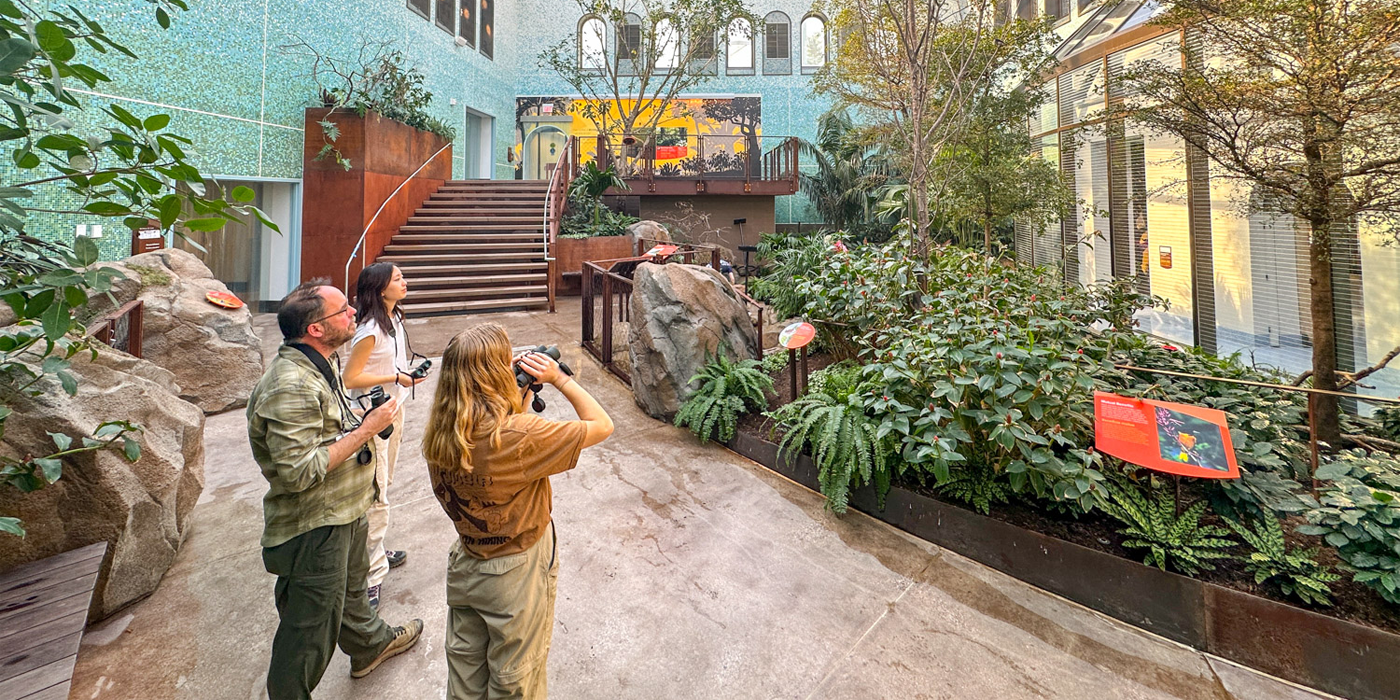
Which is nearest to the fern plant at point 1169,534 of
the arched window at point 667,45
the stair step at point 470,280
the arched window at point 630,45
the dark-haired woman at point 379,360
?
the dark-haired woman at point 379,360

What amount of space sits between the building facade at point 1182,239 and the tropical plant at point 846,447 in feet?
10.1

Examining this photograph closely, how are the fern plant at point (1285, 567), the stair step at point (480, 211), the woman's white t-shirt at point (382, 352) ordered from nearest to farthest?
the fern plant at point (1285, 567)
the woman's white t-shirt at point (382, 352)
the stair step at point (480, 211)

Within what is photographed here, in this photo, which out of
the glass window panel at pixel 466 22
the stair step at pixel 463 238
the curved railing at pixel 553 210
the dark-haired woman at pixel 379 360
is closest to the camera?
the dark-haired woman at pixel 379 360

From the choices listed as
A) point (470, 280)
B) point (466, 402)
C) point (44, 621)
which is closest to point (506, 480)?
point (466, 402)

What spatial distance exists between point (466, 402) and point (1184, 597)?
130 inches

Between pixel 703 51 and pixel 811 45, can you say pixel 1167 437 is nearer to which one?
pixel 703 51

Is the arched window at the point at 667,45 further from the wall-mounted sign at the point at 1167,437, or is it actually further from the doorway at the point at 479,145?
the wall-mounted sign at the point at 1167,437

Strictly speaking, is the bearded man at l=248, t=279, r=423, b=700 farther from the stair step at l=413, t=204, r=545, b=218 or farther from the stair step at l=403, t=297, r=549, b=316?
the stair step at l=413, t=204, r=545, b=218

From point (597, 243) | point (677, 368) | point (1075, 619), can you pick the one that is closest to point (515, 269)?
point (597, 243)

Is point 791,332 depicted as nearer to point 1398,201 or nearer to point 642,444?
point 642,444

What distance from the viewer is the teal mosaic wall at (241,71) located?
6512 mm

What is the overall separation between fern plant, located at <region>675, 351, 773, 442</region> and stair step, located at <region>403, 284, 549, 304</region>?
547 centimetres

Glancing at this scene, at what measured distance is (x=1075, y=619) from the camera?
109 inches

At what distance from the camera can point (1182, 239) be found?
6.71m
